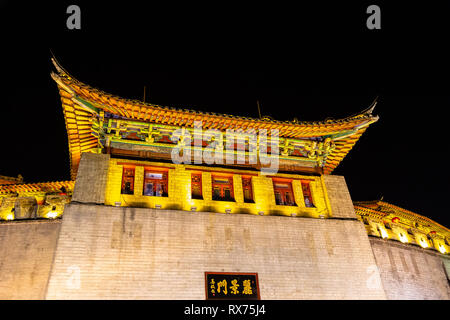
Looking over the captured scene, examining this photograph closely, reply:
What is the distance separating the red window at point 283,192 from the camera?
39.9ft

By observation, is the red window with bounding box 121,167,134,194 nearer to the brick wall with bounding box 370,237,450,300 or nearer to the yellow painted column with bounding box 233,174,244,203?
the yellow painted column with bounding box 233,174,244,203

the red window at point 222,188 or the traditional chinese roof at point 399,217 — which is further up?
the traditional chinese roof at point 399,217

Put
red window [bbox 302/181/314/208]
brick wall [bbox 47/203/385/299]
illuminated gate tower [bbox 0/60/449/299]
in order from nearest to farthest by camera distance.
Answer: brick wall [bbox 47/203/385/299] < illuminated gate tower [bbox 0/60/449/299] < red window [bbox 302/181/314/208]

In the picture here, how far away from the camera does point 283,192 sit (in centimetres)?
1246

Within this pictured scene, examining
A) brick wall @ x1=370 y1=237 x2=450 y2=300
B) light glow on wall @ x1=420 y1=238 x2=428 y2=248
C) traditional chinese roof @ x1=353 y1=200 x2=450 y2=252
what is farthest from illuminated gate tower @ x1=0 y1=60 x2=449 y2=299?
light glow on wall @ x1=420 y1=238 x2=428 y2=248

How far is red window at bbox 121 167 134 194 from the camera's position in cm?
1098

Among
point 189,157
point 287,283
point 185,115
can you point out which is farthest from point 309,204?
point 185,115

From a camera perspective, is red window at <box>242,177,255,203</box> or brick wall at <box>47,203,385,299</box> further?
red window at <box>242,177,255,203</box>

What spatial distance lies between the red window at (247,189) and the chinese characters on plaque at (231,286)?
8.68 ft

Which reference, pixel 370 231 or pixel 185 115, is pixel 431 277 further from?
pixel 185 115

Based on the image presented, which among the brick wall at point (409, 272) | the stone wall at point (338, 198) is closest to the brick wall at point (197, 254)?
the stone wall at point (338, 198)

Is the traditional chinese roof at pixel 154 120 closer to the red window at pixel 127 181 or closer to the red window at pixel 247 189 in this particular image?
the red window at pixel 127 181

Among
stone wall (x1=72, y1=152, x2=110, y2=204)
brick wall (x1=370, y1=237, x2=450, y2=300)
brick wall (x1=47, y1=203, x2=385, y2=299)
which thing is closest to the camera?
brick wall (x1=47, y1=203, x2=385, y2=299)

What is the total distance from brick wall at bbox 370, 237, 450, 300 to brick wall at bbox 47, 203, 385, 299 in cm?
354
